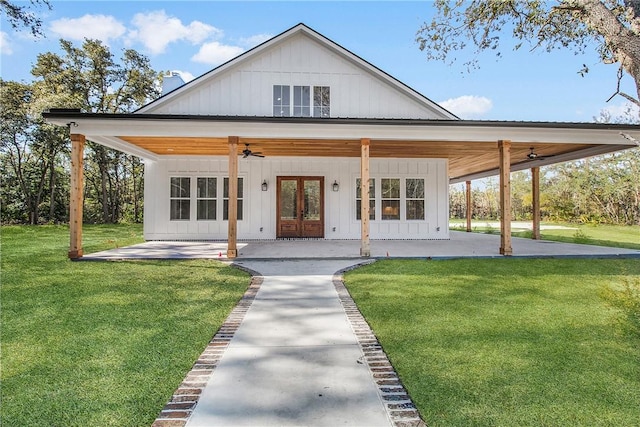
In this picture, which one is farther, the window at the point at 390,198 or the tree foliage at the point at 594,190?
the tree foliage at the point at 594,190

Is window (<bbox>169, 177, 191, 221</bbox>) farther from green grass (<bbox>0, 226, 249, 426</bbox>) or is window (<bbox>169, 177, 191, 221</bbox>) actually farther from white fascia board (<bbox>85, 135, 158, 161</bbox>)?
green grass (<bbox>0, 226, 249, 426</bbox>)

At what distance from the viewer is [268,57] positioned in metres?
11.0

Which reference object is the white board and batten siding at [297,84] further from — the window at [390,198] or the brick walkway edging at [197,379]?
the brick walkway edging at [197,379]

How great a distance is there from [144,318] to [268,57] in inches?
381

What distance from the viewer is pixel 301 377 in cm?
251

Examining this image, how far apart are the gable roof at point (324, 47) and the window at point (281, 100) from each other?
4.25ft

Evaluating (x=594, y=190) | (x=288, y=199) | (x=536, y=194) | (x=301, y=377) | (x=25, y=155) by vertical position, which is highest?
(x=25, y=155)

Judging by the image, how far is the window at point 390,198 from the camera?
11984 mm

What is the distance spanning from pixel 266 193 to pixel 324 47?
528cm

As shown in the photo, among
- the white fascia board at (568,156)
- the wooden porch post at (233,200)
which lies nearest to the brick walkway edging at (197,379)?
the wooden porch post at (233,200)

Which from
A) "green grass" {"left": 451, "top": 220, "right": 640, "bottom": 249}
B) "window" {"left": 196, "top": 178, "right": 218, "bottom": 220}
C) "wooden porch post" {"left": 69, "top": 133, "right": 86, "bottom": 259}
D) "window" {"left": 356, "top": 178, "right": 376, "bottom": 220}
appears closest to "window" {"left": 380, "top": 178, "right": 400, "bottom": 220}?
"window" {"left": 356, "top": 178, "right": 376, "bottom": 220}

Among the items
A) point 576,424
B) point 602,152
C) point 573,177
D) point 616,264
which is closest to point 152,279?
point 576,424

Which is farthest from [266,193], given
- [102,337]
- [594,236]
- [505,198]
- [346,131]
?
[594,236]

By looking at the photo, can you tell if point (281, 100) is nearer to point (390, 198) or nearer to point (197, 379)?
point (390, 198)
